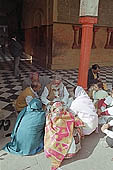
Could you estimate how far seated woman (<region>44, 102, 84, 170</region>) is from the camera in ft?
7.94

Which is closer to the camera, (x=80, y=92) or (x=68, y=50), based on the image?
(x=80, y=92)

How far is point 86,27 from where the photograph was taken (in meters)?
4.13

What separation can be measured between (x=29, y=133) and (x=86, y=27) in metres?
2.74

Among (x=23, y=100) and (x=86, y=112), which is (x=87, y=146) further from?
(x=23, y=100)

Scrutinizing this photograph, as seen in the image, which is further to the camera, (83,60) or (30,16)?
(30,16)

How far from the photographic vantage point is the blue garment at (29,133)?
8.34 feet

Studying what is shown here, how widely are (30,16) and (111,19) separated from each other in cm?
461

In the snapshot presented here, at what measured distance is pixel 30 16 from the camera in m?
10.6

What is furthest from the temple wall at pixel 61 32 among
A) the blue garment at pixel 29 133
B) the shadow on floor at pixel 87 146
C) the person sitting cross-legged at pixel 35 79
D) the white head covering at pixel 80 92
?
the blue garment at pixel 29 133

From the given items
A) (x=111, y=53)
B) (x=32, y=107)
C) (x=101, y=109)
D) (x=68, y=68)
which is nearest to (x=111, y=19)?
(x=111, y=53)

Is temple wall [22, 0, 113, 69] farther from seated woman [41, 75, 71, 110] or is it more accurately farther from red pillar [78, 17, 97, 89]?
seated woman [41, 75, 71, 110]

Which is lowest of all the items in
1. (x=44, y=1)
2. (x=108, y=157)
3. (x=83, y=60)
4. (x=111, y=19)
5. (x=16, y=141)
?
(x=108, y=157)

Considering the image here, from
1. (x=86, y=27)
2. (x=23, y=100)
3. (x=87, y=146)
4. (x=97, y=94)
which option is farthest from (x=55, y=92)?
(x=86, y=27)

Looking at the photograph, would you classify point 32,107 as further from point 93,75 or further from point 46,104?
point 93,75
